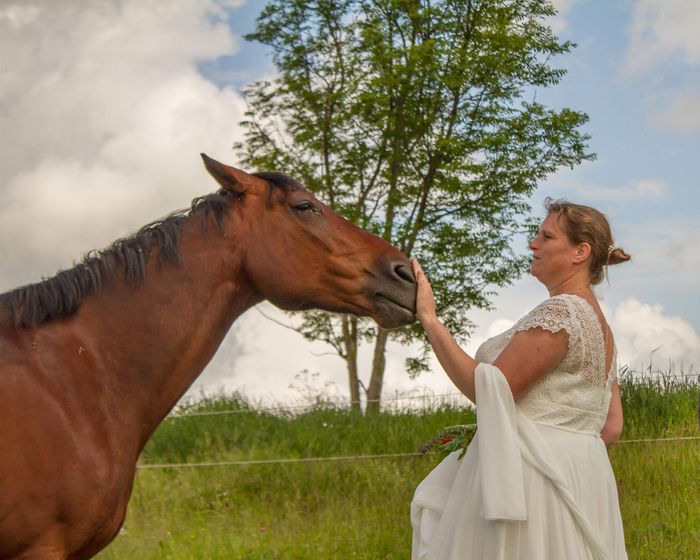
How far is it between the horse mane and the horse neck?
0.04m

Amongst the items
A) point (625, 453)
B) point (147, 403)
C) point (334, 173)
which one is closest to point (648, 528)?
point (625, 453)

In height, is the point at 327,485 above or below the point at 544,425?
below

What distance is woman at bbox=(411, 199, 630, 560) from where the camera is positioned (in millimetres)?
3070

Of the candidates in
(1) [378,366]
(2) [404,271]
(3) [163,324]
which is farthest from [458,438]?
(1) [378,366]

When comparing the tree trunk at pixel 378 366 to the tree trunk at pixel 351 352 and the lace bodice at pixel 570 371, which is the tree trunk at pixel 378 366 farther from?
the lace bodice at pixel 570 371

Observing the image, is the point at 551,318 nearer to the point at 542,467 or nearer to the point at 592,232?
the point at 592,232

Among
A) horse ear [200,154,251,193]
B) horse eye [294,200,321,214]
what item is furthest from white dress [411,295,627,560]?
horse ear [200,154,251,193]

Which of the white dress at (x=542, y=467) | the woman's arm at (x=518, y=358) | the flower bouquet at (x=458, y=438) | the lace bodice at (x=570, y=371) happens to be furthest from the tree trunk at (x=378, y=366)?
the woman's arm at (x=518, y=358)

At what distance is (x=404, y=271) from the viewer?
3430 mm

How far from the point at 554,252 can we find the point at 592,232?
163 mm

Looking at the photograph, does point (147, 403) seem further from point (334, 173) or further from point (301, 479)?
point (334, 173)

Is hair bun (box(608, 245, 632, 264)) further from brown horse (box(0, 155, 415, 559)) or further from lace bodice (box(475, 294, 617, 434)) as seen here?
brown horse (box(0, 155, 415, 559))

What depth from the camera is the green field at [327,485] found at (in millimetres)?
7062

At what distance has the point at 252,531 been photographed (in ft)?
24.8
